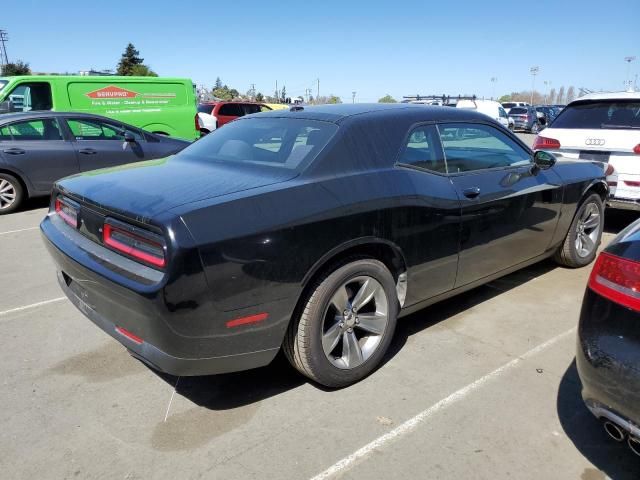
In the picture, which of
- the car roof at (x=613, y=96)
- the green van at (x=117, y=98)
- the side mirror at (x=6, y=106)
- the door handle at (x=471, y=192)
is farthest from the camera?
the green van at (x=117, y=98)

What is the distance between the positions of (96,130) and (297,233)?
7.15m

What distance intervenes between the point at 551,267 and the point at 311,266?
3.50 meters

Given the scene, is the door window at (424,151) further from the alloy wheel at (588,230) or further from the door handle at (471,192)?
the alloy wheel at (588,230)

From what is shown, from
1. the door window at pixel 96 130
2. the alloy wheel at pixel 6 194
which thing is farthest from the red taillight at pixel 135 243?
the door window at pixel 96 130

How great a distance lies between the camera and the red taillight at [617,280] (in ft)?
6.67

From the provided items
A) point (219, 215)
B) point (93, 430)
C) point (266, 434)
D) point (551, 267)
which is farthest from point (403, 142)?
point (551, 267)

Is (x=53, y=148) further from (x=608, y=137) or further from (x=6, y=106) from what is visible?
(x=608, y=137)

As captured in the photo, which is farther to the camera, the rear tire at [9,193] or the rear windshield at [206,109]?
the rear windshield at [206,109]

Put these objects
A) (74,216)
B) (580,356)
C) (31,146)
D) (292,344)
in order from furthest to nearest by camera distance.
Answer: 1. (31,146)
2. (74,216)
3. (292,344)
4. (580,356)

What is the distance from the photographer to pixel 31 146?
7742 millimetres

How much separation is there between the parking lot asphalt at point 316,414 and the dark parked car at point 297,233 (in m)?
0.31

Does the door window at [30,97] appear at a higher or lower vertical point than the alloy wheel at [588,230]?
higher

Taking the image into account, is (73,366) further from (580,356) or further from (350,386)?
(580,356)

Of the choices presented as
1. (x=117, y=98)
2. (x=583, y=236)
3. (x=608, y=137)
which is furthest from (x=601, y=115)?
(x=117, y=98)
